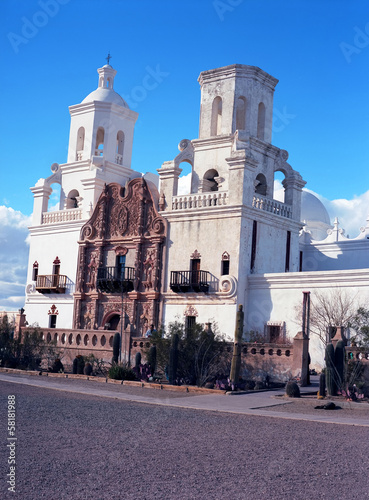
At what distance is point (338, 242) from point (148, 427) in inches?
1066

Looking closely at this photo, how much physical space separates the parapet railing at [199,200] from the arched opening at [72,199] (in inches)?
392

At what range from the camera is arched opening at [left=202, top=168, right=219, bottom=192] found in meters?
35.1

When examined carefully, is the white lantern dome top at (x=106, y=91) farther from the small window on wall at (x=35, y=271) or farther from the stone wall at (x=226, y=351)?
the stone wall at (x=226, y=351)

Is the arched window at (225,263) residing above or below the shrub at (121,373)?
above

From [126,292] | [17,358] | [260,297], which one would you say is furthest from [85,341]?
[260,297]

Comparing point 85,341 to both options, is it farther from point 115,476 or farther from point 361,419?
point 115,476

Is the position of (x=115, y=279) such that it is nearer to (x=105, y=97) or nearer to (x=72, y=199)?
(x=72, y=199)

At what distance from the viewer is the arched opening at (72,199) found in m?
41.6

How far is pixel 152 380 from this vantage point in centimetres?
2325

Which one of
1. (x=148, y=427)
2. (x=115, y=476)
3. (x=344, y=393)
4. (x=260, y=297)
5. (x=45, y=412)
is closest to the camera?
(x=115, y=476)

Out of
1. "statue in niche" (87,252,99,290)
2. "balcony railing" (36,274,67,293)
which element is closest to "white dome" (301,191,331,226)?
"statue in niche" (87,252,99,290)

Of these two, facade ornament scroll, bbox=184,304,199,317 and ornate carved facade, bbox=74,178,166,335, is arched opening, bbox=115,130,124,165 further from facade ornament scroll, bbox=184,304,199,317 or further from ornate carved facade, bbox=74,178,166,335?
facade ornament scroll, bbox=184,304,199,317

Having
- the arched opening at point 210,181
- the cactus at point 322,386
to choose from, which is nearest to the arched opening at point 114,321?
the arched opening at point 210,181

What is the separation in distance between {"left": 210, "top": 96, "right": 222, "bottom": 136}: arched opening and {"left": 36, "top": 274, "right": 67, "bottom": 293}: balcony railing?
12.4 m
